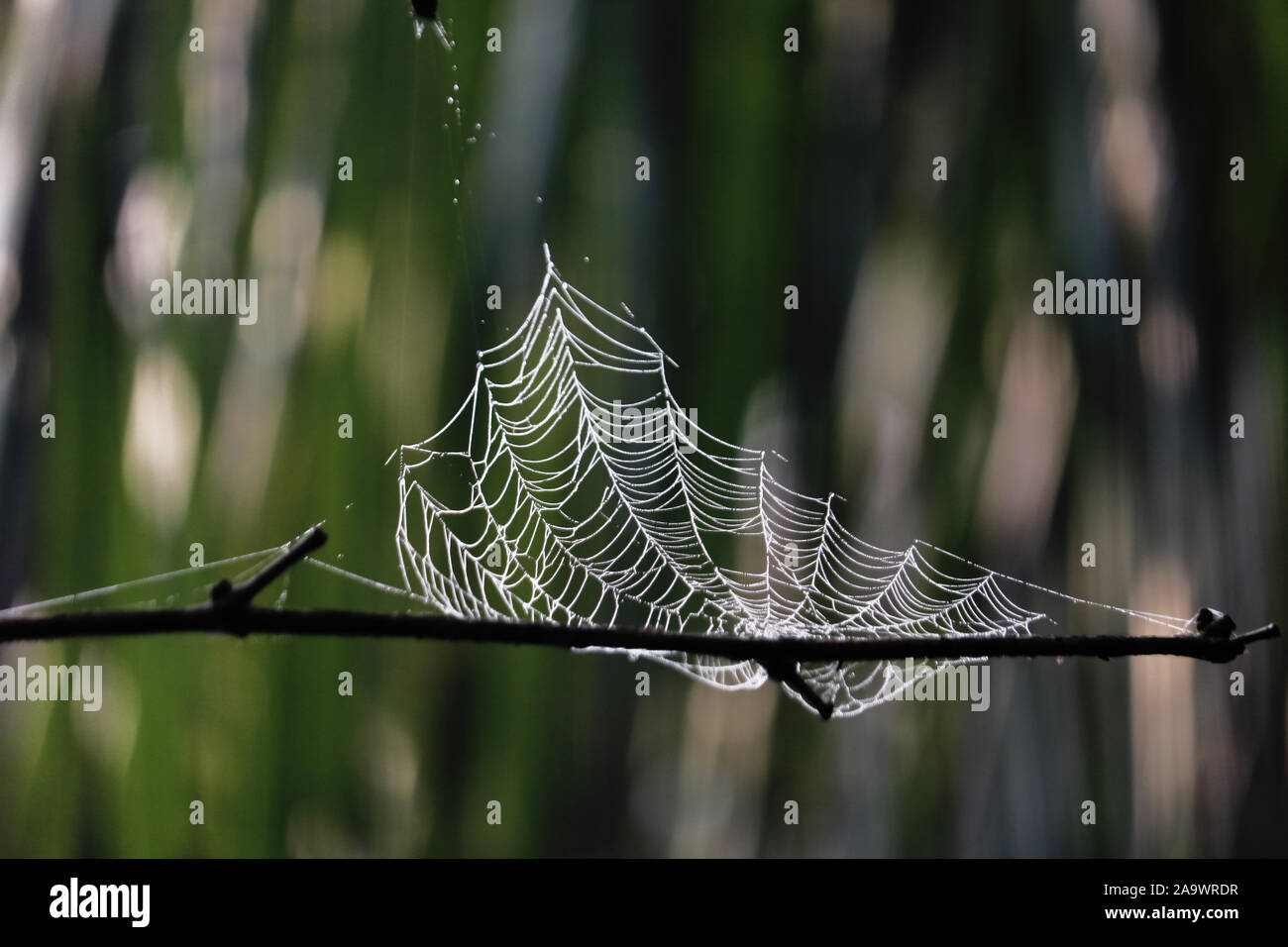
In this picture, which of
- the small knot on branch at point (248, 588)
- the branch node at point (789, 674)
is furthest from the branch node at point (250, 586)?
the branch node at point (789, 674)

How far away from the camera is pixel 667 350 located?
0.60 meters

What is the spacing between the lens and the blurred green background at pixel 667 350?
0.57 meters

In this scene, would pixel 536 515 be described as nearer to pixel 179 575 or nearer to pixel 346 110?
pixel 179 575

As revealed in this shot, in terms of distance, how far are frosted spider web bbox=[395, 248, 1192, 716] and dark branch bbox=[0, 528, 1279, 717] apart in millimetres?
311

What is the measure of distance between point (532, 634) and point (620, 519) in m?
0.41

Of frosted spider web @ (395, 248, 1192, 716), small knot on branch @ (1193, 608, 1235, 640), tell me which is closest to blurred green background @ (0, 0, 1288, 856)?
frosted spider web @ (395, 248, 1192, 716)

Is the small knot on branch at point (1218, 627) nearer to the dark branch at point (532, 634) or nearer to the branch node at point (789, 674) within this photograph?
the dark branch at point (532, 634)

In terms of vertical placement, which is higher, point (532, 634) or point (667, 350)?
point (667, 350)

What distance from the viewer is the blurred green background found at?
22.4 inches

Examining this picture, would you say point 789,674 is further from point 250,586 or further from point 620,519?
point 620,519

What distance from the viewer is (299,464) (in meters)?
0.58

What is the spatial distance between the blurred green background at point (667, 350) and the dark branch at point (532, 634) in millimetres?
341

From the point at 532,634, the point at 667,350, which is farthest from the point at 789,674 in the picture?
the point at 667,350

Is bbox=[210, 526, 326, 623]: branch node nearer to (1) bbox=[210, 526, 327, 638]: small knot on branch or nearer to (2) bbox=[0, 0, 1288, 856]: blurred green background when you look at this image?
(1) bbox=[210, 526, 327, 638]: small knot on branch
